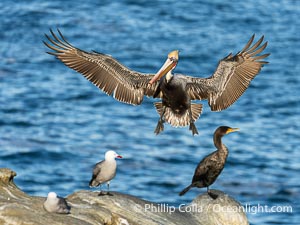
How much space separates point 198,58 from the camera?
130 ft

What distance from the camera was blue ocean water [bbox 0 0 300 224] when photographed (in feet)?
93.7

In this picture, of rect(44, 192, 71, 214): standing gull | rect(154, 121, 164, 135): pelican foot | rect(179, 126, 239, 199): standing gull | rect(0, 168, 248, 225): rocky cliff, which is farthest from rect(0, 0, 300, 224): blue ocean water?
rect(44, 192, 71, 214): standing gull

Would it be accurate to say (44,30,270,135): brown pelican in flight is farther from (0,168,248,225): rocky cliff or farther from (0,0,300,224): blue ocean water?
(0,0,300,224): blue ocean water

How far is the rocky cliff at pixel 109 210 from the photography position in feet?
41.0

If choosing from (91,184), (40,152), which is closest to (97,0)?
(40,152)

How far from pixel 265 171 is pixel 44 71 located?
11.6 meters

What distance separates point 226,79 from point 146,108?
56.0 ft

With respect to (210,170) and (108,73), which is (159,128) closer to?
(108,73)

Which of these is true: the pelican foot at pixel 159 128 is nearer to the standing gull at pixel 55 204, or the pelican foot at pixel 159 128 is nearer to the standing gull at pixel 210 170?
the standing gull at pixel 210 170

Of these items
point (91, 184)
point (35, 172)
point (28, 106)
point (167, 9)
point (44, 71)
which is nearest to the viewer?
point (91, 184)

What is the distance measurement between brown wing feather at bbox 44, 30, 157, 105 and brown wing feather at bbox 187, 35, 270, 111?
794 mm

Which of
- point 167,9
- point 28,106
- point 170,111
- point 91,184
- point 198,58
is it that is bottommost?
point 91,184

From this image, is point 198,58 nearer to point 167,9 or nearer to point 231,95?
point 167,9

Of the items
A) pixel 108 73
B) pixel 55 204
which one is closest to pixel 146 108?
pixel 108 73
